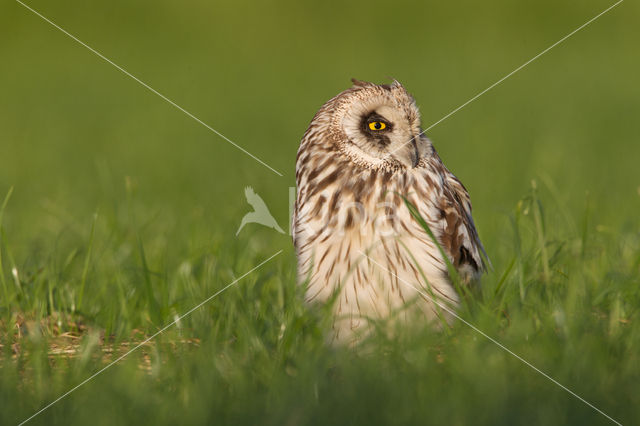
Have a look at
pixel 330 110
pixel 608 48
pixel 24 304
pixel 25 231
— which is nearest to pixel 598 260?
pixel 330 110

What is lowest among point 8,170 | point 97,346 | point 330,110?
point 8,170

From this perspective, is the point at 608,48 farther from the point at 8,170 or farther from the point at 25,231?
the point at 25,231

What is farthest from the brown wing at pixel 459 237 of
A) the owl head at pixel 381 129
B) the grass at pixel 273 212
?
the owl head at pixel 381 129

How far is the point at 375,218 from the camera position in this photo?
3686 mm

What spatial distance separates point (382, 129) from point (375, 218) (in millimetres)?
436

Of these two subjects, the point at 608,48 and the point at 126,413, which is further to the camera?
the point at 608,48

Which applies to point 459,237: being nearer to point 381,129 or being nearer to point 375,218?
point 375,218

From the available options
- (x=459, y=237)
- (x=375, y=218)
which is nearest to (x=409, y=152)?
(x=375, y=218)

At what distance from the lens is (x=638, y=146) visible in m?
10.1

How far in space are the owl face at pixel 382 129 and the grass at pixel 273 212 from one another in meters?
0.60

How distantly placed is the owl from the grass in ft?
0.63

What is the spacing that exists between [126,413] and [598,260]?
261 cm

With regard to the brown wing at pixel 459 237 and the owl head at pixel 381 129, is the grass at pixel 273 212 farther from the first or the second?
the owl head at pixel 381 129

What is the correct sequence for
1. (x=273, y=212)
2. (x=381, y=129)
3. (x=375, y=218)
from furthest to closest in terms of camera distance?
(x=273, y=212) < (x=381, y=129) < (x=375, y=218)
